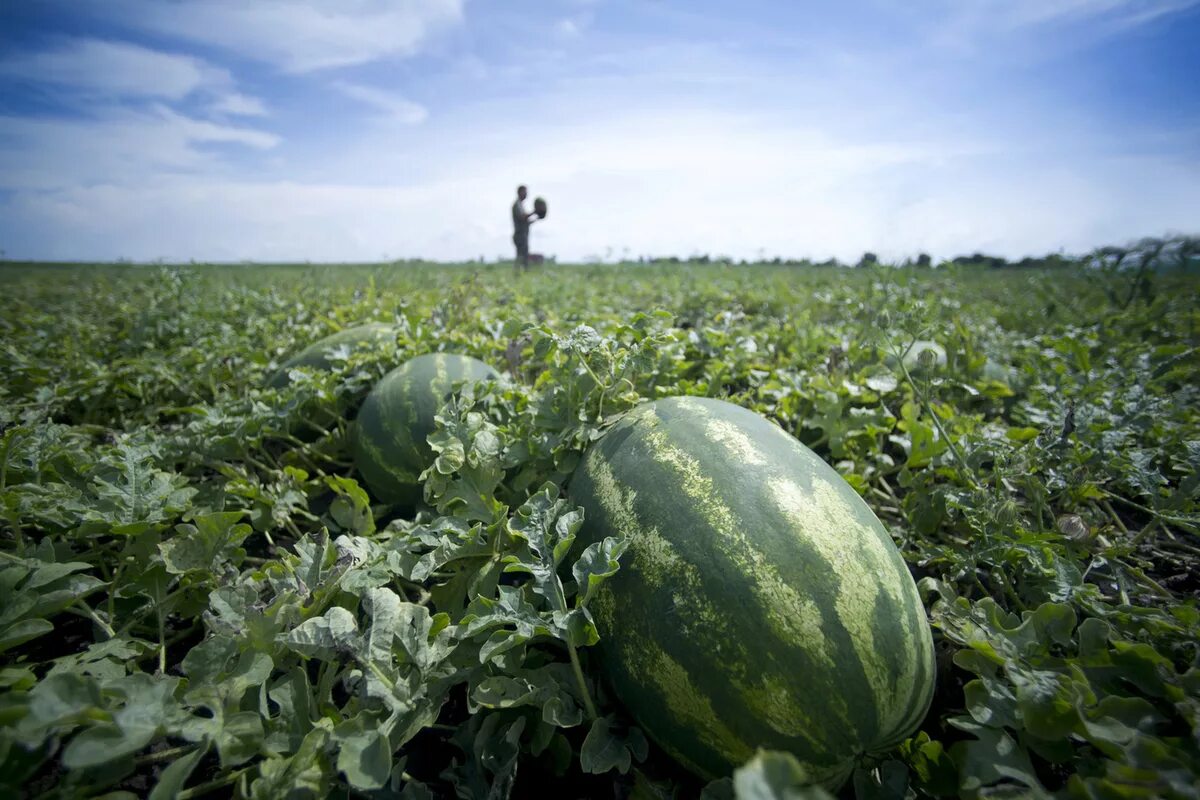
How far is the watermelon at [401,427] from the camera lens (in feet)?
8.06

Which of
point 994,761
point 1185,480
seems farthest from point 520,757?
point 1185,480

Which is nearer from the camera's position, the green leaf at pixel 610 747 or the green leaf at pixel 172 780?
the green leaf at pixel 172 780

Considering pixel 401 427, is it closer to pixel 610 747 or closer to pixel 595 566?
pixel 595 566

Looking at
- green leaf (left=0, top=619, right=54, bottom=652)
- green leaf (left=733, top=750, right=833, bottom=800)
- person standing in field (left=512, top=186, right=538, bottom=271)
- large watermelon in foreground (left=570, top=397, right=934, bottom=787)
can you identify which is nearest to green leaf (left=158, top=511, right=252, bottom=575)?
green leaf (left=0, top=619, right=54, bottom=652)

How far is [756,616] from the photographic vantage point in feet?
4.00

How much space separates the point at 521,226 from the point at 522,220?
0.14 metres

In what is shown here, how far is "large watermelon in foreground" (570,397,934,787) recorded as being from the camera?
1.19m

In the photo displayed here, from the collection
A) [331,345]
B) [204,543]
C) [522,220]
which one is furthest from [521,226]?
[204,543]

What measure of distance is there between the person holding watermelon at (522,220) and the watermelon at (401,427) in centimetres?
979

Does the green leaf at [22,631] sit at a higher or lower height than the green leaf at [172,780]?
higher

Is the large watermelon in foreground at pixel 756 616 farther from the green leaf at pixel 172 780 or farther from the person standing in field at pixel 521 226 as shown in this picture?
the person standing in field at pixel 521 226

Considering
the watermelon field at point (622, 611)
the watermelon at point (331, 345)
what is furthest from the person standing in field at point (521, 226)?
the watermelon field at point (622, 611)

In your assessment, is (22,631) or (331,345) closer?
(22,631)

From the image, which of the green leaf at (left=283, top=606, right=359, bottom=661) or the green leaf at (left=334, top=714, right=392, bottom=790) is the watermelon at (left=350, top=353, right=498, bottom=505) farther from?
the green leaf at (left=334, top=714, right=392, bottom=790)
